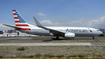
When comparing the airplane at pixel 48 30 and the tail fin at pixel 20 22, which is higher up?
the tail fin at pixel 20 22

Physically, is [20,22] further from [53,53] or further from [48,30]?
[53,53]

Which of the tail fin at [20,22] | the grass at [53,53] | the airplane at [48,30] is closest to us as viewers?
the grass at [53,53]

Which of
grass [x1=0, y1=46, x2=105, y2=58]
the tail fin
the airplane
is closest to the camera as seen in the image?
grass [x1=0, y1=46, x2=105, y2=58]

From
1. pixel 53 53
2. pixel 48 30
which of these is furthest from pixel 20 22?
pixel 53 53

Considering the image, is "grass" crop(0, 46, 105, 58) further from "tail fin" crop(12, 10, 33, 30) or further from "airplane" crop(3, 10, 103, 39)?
"tail fin" crop(12, 10, 33, 30)

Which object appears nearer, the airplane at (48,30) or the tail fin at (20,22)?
the airplane at (48,30)

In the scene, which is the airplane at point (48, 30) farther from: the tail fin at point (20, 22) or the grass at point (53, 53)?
the grass at point (53, 53)

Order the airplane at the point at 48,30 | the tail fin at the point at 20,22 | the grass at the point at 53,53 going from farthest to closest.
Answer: the tail fin at the point at 20,22, the airplane at the point at 48,30, the grass at the point at 53,53

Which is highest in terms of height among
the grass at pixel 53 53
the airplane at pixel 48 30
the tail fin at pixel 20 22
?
the tail fin at pixel 20 22

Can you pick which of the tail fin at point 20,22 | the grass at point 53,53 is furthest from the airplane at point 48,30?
the grass at point 53,53

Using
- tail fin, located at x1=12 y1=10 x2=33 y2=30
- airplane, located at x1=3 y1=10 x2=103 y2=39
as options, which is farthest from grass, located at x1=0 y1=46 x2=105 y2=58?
tail fin, located at x1=12 y1=10 x2=33 y2=30

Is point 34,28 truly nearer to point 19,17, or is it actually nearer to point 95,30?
point 19,17

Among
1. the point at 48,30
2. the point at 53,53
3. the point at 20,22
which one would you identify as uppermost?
the point at 20,22

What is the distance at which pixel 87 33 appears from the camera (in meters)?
20.9
